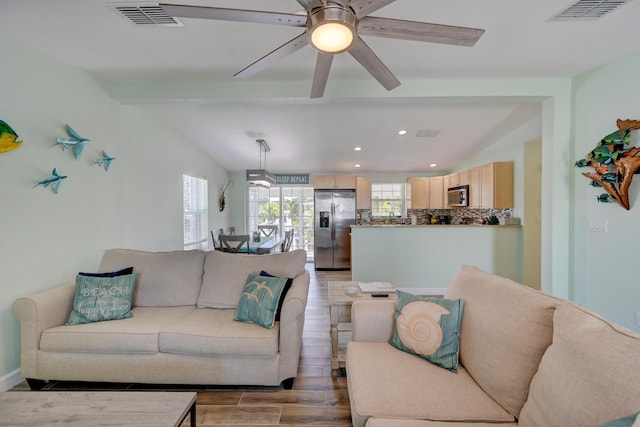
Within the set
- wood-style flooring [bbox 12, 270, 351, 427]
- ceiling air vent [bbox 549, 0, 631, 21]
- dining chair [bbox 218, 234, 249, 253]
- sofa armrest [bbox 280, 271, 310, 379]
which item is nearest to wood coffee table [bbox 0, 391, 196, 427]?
wood-style flooring [bbox 12, 270, 351, 427]

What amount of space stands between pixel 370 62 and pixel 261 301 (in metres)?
1.80

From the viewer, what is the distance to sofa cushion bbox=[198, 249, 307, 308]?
251cm

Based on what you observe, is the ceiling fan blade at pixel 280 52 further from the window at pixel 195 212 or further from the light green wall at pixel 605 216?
the window at pixel 195 212

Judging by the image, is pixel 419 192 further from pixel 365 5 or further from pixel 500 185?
pixel 365 5

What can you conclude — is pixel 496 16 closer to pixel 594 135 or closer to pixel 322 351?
pixel 594 135

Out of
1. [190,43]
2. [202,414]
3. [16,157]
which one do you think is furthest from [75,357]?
[190,43]

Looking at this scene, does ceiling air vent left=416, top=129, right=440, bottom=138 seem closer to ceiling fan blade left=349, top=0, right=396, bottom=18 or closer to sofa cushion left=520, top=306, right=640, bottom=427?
ceiling fan blade left=349, top=0, right=396, bottom=18

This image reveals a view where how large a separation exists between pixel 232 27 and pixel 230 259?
1878 millimetres

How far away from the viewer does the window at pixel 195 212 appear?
16.4 ft

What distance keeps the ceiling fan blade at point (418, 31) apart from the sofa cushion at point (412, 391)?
170 centimetres

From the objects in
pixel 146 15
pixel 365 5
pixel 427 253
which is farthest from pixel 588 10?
pixel 427 253

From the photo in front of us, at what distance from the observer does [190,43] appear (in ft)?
7.45

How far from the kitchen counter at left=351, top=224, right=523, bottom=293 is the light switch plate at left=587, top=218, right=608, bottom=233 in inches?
64.7

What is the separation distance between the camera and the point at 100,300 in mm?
2232
